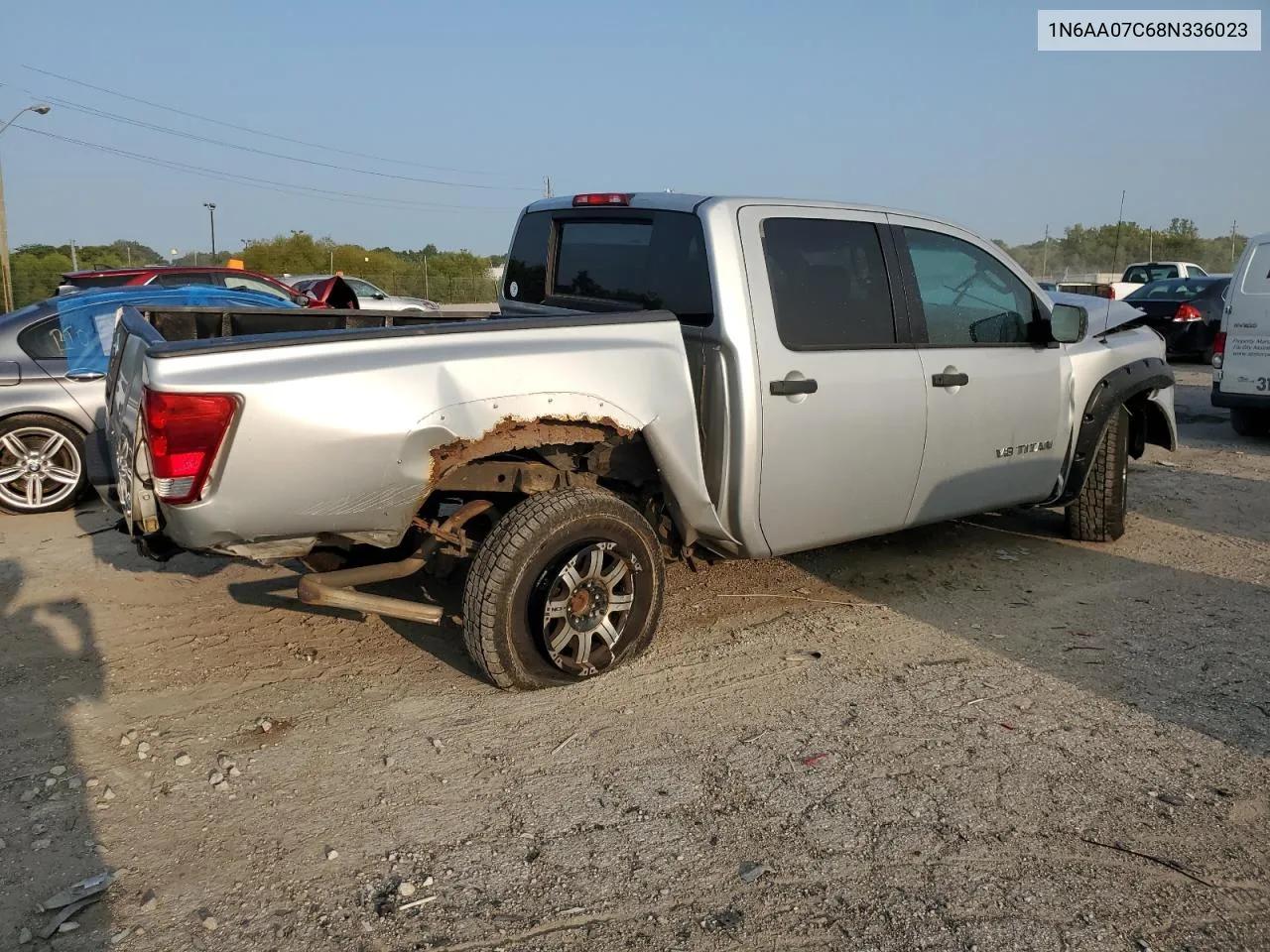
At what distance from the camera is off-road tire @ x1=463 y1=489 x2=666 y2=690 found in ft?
12.6

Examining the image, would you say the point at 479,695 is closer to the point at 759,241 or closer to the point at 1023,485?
the point at 759,241

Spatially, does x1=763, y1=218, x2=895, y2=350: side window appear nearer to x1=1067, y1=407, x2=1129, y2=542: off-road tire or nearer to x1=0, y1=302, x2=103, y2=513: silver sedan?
x1=1067, y1=407, x2=1129, y2=542: off-road tire

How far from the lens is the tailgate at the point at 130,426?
348cm

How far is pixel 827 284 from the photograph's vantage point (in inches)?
181

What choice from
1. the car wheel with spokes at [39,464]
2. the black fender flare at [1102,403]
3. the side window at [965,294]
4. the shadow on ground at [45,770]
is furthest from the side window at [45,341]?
the black fender flare at [1102,403]

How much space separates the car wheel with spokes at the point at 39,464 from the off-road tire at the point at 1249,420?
34.3 feet

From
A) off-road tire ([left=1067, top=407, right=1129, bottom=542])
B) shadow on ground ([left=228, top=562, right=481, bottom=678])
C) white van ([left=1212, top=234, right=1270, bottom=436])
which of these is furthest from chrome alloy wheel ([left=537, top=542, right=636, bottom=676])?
white van ([left=1212, top=234, right=1270, bottom=436])

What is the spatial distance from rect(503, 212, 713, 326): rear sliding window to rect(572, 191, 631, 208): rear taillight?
7 cm

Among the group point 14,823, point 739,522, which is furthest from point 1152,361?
point 14,823

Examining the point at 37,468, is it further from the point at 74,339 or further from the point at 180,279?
the point at 180,279

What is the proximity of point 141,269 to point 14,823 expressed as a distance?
10.1m

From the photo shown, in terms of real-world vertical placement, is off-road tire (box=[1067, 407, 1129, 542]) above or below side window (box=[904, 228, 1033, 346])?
below

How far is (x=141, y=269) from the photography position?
11758mm

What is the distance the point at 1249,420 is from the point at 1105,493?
17.1ft
